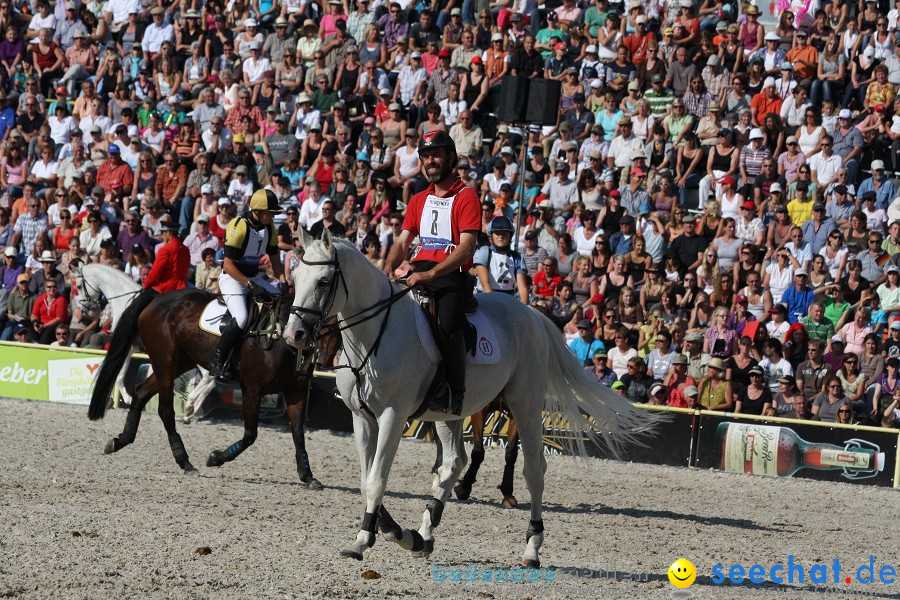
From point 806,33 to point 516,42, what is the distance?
4592mm

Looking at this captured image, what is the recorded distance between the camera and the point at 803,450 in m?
15.5

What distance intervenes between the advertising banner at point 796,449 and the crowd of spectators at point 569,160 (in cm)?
49

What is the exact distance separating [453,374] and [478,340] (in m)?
0.41

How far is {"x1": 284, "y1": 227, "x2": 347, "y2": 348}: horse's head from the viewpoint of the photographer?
8.18 metres

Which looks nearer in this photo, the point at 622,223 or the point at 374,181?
the point at 622,223

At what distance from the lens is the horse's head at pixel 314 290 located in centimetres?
818

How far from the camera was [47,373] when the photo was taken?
61.7ft

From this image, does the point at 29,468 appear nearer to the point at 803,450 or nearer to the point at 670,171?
the point at 803,450

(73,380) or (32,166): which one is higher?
(32,166)

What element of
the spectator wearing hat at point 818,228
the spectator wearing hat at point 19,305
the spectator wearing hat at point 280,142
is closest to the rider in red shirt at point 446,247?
the spectator wearing hat at point 818,228

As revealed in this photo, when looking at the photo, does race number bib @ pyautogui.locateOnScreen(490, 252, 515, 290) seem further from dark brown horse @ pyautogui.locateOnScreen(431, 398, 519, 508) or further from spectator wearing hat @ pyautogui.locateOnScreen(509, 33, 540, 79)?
spectator wearing hat @ pyautogui.locateOnScreen(509, 33, 540, 79)

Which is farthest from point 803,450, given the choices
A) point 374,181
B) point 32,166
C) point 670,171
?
point 32,166

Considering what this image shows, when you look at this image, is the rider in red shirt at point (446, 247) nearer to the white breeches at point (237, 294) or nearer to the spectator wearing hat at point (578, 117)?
the white breeches at point (237, 294)

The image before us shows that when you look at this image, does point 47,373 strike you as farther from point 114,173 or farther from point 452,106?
point 452,106
